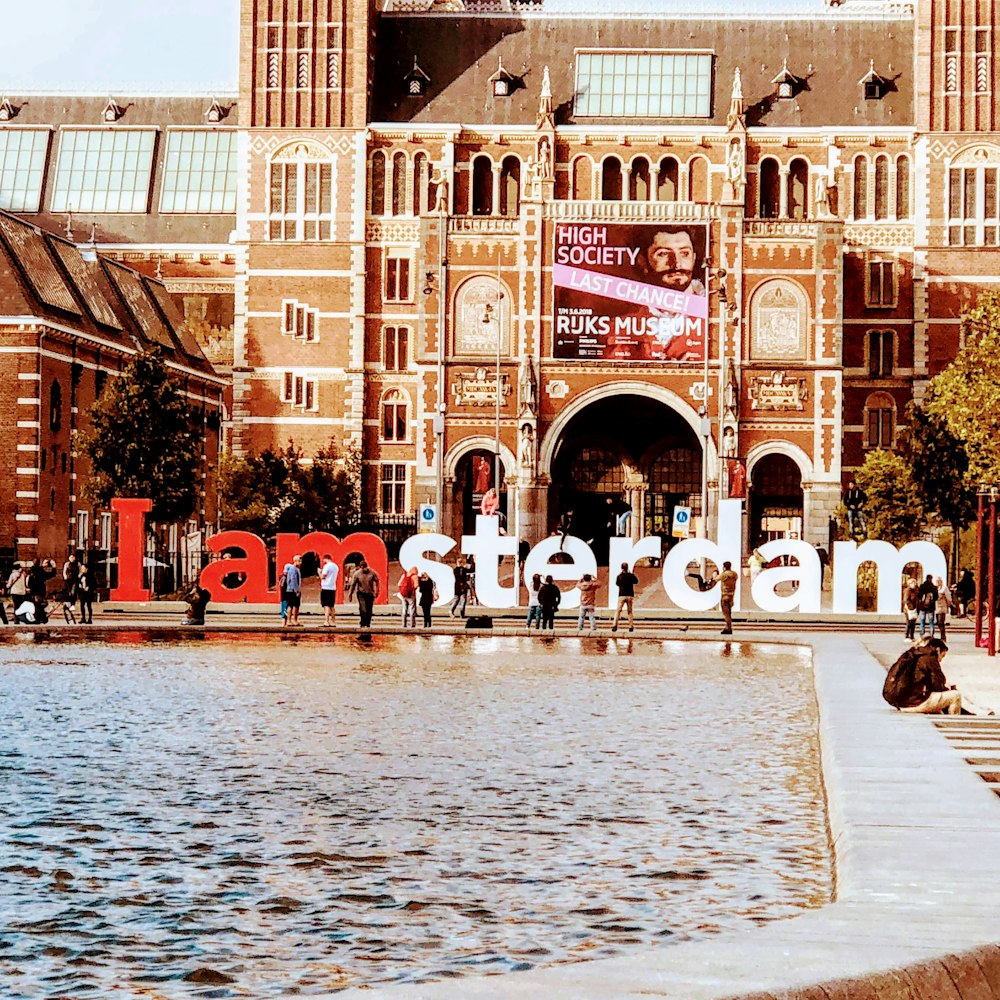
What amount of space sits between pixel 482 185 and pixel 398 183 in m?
3.69

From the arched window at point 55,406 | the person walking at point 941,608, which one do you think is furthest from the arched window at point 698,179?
the person walking at point 941,608

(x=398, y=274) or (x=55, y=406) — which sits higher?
(x=398, y=274)

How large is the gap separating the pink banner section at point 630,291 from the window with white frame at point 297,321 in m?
11.7

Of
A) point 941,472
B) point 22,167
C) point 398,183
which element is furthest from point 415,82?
point 941,472

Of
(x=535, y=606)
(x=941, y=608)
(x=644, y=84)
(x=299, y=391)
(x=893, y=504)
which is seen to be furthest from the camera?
(x=644, y=84)

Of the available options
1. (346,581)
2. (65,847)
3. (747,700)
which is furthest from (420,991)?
(346,581)

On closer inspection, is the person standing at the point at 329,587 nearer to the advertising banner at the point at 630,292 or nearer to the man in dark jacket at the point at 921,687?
the man in dark jacket at the point at 921,687

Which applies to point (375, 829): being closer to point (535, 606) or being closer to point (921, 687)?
point (921, 687)

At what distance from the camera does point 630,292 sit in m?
72.4

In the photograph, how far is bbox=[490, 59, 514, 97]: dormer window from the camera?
82.8m

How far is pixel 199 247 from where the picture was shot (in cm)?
8594

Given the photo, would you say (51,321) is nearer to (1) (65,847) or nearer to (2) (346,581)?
(2) (346,581)

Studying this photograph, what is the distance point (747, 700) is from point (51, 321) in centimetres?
4003

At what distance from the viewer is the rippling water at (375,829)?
1003 cm
